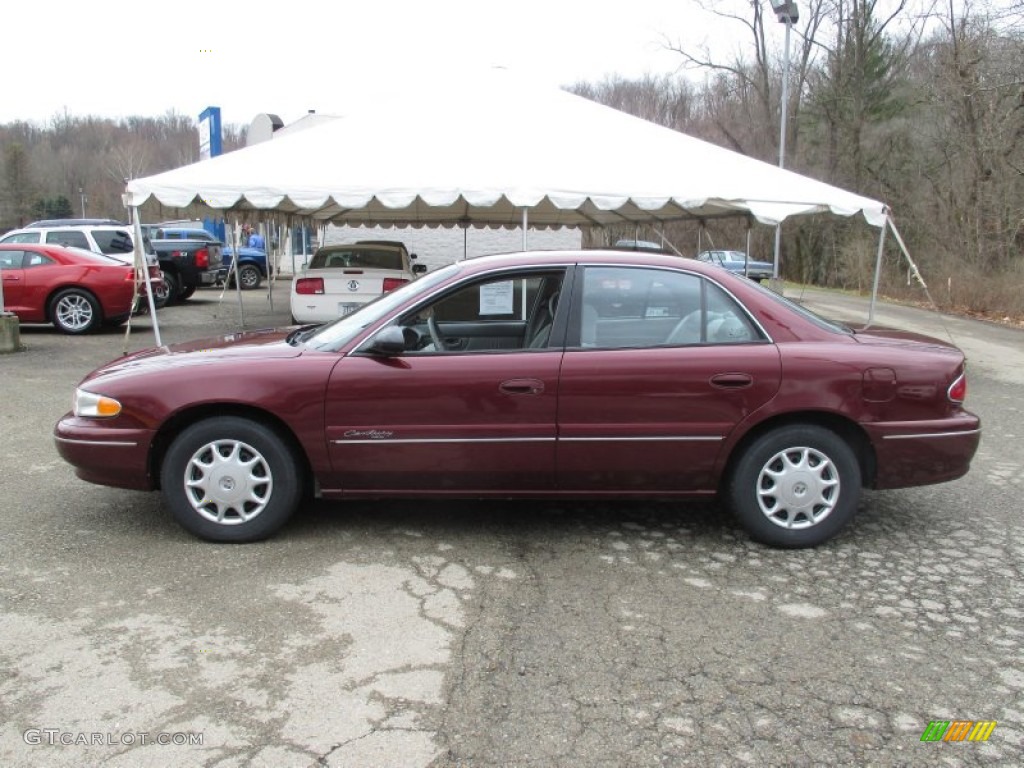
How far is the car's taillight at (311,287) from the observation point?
37.3 feet

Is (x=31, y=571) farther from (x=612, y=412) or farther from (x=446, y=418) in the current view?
(x=612, y=412)

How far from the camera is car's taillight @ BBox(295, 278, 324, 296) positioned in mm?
11383

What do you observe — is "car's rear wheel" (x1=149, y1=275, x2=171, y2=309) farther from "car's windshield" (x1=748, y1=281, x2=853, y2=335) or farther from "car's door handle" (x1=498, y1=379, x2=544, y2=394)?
"car's windshield" (x1=748, y1=281, x2=853, y2=335)

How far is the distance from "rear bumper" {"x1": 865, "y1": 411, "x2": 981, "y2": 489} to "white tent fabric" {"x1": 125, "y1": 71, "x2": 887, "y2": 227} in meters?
4.94

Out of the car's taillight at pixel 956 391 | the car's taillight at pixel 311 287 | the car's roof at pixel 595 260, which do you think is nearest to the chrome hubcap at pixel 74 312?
the car's taillight at pixel 311 287

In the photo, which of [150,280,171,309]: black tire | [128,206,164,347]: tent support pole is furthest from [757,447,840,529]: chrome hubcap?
[150,280,171,309]: black tire

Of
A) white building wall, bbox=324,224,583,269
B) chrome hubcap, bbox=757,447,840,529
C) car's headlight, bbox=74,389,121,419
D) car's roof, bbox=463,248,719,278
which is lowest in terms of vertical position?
chrome hubcap, bbox=757,447,840,529

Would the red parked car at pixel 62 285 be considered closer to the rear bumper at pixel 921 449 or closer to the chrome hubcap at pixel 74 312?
the chrome hubcap at pixel 74 312

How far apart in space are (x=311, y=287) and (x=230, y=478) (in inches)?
291

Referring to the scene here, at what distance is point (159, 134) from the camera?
70.8 meters

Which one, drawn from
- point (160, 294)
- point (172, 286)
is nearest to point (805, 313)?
point (160, 294)

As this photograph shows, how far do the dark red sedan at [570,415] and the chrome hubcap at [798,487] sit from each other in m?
0.01

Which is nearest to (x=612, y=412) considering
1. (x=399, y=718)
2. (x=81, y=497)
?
(x=399, y=718)

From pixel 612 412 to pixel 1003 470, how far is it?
363 centimetres
